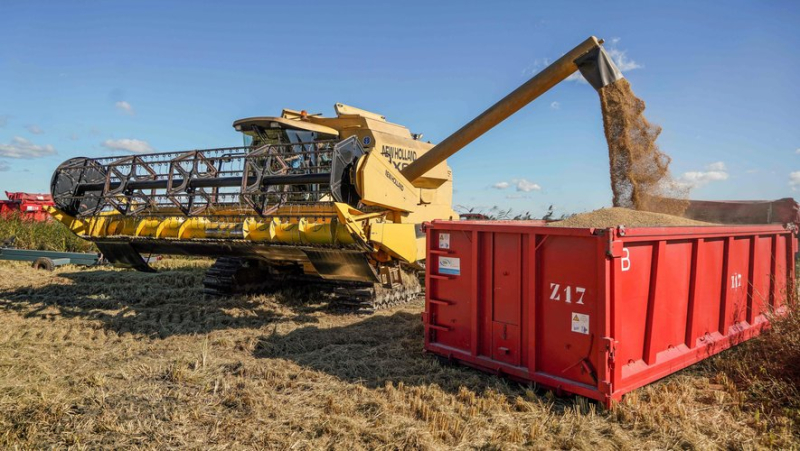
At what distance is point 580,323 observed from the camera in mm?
3691

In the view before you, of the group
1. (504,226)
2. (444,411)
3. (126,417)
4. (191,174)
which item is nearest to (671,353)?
(504,226)

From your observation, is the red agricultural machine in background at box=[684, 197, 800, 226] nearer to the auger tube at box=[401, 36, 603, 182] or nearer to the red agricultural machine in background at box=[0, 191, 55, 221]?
the auger tube at box=[401, 36, 603, 182]

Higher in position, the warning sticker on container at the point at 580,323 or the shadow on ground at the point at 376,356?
the warning sticker on container at the point at 580,323

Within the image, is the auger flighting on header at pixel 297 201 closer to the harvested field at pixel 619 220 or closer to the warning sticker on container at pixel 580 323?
the harvested field at pixel 619 220

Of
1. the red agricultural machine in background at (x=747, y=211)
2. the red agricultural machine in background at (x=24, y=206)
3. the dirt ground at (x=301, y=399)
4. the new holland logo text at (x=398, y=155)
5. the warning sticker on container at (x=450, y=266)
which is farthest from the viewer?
the red agricultural machine in background at (x=24, y=206)

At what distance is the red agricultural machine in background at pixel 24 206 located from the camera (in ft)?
55.5

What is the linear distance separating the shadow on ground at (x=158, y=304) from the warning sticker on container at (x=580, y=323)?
3.76 metres

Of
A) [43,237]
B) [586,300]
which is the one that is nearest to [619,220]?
[586,300]

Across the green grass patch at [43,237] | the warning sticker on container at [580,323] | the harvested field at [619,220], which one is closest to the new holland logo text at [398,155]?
the harvested field at [619,220]

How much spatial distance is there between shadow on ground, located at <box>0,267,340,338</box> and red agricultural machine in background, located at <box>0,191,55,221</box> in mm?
9890

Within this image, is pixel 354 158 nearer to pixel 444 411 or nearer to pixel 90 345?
pixel 444 411

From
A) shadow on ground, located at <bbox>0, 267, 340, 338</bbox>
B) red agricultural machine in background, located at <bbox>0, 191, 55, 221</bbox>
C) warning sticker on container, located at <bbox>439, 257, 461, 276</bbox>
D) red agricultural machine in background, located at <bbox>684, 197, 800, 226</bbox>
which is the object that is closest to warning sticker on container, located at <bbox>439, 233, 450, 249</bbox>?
warning sticker on container, located at <bbox>439, 257, 461, 276</bbox>

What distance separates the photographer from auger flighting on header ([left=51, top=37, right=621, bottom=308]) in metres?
5.53

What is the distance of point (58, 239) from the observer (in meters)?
14.8
